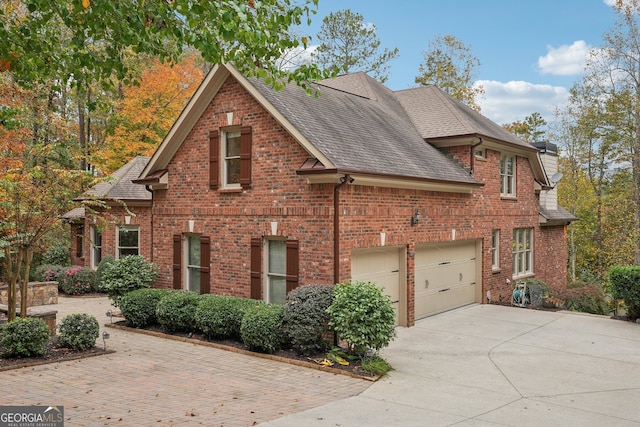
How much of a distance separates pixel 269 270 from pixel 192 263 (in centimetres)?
300

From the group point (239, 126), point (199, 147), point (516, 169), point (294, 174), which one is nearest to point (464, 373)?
point (294, 174)

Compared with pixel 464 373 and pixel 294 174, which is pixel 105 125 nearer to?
pixel 294 174

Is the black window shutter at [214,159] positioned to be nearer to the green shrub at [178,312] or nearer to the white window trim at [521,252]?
the green shrub at [178,312]

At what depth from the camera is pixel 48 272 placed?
2020cm

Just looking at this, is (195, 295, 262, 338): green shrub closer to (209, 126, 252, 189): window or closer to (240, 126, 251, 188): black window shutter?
(240, 126, 251, 188): black window shutter

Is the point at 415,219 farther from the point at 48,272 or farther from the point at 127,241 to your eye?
the point at 48,272

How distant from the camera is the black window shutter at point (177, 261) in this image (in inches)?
567

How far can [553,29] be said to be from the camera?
2522cm

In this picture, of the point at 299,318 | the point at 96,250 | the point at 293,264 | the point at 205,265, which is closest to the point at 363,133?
the point at 293,264

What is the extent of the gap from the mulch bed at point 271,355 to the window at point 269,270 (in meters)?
1.57

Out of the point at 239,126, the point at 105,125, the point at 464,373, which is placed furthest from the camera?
the point at 105,125

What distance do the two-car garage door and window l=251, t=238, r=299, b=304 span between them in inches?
67.0

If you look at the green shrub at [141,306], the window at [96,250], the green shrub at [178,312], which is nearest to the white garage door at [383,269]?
the green shrub at [178,312]

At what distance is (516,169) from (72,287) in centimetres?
1673
